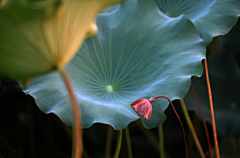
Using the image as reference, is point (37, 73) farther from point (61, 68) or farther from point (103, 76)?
point (103, 76)

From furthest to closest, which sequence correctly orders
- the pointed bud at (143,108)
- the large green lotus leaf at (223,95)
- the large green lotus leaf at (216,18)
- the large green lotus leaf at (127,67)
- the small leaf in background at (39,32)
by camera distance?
the large green lotus leaf at (223,95), the large green lotus leaf at (216,18), the large green lotus leaf at (127,67), the pointed bud at (143,108), the small leaf in background at (39,32)

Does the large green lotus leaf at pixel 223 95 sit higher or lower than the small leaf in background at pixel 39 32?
lower

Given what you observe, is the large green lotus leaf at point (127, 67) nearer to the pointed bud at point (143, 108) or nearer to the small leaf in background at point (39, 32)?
the pointed bud at point (143, 108)

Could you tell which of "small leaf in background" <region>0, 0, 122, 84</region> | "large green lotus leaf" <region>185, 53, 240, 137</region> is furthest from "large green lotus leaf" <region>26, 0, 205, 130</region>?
"large green lotus leaf" <region>185, 53, 240, 137</region>

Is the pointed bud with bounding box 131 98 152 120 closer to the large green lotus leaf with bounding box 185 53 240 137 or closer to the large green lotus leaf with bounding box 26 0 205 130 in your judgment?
the large green lotus leaf with bounding box 26 0 205 130

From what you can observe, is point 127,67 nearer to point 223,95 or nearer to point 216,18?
point 216,18

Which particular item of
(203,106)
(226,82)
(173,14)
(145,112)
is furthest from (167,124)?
(145,112)

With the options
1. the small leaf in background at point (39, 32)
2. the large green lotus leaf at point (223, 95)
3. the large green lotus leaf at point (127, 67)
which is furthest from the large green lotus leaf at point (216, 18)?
the small leaf in background at point (39, 32)
